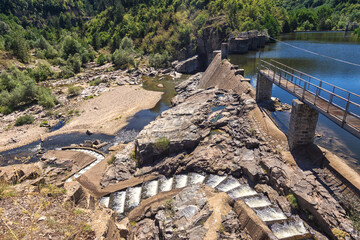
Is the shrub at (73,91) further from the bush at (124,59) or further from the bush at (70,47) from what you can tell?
the bush at (70,47)

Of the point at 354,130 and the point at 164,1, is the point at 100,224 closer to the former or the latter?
the point at 354,130

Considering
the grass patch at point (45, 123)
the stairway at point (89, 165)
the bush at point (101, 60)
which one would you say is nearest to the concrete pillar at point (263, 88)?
the stairway at point (89, 165)

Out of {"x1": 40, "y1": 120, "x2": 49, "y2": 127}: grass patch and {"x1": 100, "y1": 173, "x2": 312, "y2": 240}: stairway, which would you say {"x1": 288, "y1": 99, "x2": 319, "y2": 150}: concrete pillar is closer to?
{"x1": 100, "y1": 173, "x2": 312, "y2": 240}: stairway

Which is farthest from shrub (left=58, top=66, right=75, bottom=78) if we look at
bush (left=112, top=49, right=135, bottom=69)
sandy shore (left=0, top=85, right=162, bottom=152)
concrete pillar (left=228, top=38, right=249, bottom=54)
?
concrete pillar (left=228, top=38, right=249, bottom=54)

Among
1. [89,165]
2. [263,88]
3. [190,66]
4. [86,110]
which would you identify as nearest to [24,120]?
[86,110]

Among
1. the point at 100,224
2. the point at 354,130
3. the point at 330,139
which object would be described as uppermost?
the point at 354,130

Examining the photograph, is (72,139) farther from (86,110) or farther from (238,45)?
(238,45)

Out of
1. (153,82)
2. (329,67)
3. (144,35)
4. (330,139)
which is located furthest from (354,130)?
(144,35)
